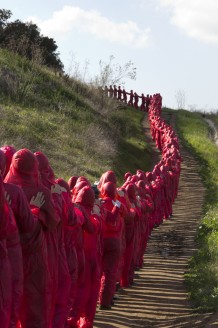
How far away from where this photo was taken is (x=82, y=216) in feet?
30.0

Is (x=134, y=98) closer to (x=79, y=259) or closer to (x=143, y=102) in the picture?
(x=143, y=102)

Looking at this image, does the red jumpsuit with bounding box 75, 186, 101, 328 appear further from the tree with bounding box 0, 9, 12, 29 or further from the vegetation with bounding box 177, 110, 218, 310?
the tree with bounding box 0, 9, 12, 29

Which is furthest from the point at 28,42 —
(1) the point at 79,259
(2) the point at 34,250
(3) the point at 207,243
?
(2) the point at 34,250

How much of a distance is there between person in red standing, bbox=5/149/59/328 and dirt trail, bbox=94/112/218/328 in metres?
2.76

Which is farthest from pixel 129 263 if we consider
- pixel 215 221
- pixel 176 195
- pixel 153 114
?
pixel 153 114

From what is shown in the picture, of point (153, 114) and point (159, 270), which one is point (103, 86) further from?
point (159, 270)

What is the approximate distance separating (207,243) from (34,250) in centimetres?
979

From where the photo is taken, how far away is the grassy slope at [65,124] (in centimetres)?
2605

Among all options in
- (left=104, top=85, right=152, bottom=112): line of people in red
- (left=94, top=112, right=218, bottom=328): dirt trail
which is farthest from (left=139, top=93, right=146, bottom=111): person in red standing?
(left=94, top=112, right=218, bottom=328): dirt trail

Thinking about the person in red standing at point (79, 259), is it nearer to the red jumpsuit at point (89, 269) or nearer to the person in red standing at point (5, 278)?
the red jumpsuit at point (89, 269)

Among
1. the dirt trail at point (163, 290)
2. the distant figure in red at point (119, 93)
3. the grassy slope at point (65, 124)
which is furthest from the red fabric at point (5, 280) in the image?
the distant figure in red at point (119, 93)

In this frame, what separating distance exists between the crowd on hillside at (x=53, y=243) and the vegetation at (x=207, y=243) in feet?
4.98

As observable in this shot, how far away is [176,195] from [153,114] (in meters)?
17.9

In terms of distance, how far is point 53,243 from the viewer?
786 centimetres
